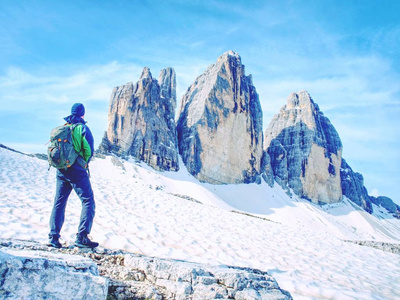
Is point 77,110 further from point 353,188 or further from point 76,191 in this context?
point 353,188

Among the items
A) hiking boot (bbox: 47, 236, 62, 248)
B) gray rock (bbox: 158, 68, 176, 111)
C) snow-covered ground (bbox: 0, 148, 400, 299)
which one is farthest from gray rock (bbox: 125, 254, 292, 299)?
gray rock (bbox: 158, 68, 176, 111)

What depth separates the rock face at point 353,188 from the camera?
69.2 metres

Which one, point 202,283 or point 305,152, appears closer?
point 202,283

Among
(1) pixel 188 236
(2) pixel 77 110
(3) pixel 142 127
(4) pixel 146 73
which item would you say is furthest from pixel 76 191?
(4) pixel 146 73

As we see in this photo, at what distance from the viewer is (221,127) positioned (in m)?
44.9

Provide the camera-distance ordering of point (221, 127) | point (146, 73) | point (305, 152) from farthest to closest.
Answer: point (305, 152) → point (221, 127) → point (146, 73)

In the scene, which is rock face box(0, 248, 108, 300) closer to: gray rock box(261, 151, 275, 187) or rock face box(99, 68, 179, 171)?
rock face box(99, 68, 179, 171)

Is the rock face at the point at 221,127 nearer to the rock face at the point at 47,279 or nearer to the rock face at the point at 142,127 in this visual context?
the rock face at the point at 142,127

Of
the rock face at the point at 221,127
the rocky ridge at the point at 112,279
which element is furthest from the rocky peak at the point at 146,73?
the rocky ridge at the point at 112,279

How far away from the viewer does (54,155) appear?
3926 millimetres

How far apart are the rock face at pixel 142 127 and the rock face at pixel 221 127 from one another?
3.72m

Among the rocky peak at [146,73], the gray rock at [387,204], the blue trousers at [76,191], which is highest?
the rocky peak at [146,73]

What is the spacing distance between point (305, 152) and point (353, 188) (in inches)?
845

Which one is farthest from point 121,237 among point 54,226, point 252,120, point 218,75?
point 252,120
